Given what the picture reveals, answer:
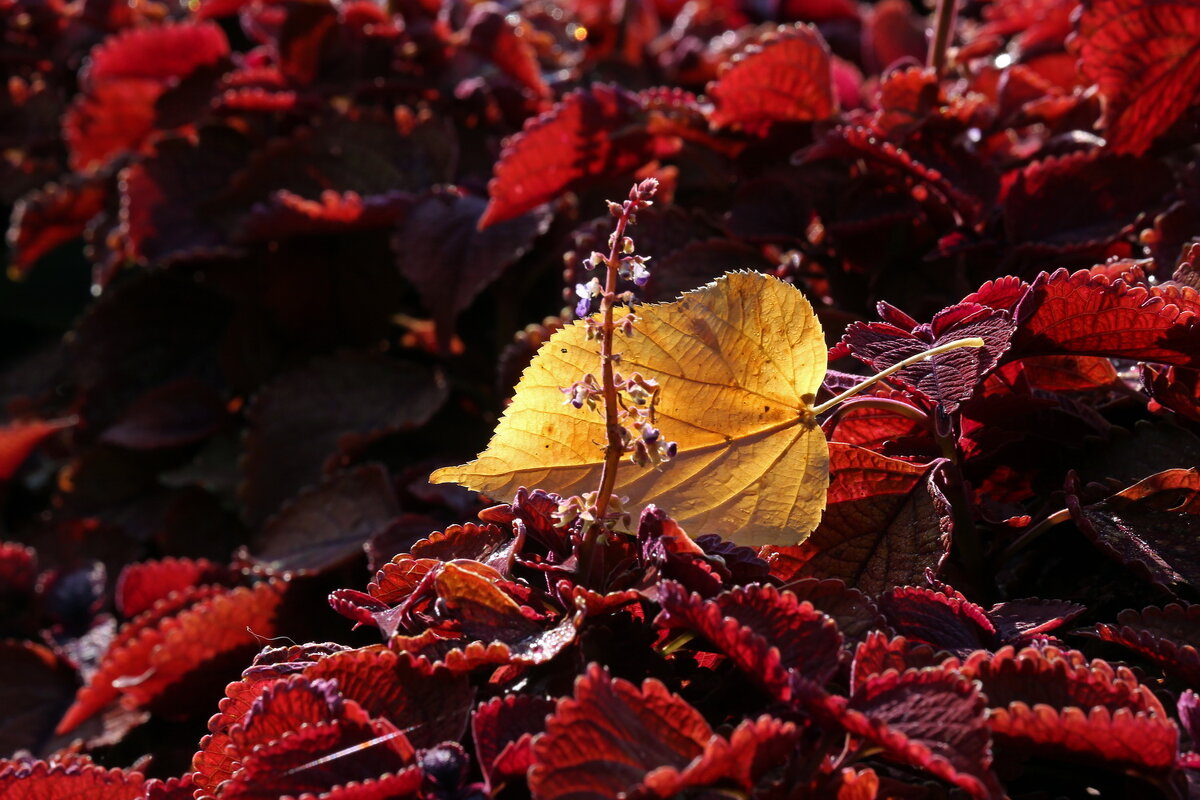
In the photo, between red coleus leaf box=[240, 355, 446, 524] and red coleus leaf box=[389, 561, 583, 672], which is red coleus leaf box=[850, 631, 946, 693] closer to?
red coleus leaf box=[389, 561, 583, 672]

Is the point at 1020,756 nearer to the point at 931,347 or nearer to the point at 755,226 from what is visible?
the point at 931,347

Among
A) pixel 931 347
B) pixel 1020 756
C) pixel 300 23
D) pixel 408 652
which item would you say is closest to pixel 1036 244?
pixel 931 347

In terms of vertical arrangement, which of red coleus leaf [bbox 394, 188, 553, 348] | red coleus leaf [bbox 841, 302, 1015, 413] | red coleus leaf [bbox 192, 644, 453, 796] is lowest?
red coleus leaf [bbox 394, 188, 553, 348]

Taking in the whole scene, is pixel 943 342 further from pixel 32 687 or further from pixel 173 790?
pixel 32 687

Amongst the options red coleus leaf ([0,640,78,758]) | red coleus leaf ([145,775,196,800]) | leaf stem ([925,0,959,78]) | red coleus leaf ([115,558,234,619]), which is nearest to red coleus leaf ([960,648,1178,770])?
red coleus leaf ([145,775,196,800])

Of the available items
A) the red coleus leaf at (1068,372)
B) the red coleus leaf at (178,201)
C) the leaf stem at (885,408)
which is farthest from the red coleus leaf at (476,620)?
the red coleus leaf at (178,201)

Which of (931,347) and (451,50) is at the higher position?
(931,347)
